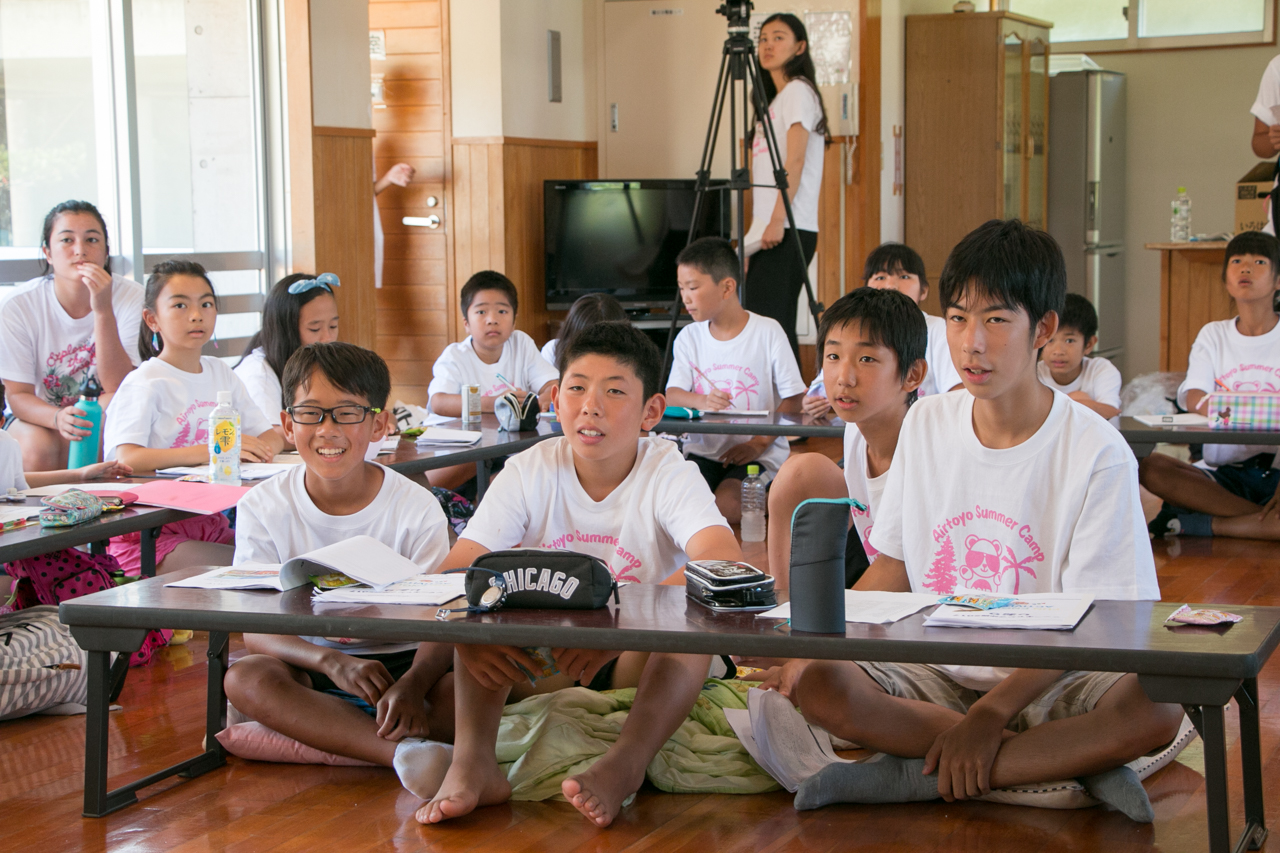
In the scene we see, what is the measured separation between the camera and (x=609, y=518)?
94.3 inches

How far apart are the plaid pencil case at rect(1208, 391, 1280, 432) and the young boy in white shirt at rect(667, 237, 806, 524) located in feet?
4.15

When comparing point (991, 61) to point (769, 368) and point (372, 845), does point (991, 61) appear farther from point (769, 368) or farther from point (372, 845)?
point (372, 845)

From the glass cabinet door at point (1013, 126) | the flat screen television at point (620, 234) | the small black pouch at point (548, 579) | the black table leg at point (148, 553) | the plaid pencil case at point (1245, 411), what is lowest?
the black table leg at point (148, 553)

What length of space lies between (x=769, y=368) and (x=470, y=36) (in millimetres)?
3064

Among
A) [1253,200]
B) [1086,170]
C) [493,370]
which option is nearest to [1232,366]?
[493,370]

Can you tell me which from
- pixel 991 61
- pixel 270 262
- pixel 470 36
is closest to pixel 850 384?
pixel 270 262

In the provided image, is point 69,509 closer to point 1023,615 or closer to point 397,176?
point 1023,615

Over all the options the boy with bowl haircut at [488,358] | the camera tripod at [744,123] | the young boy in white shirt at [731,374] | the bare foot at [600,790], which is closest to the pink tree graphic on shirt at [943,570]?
the bare foot at [600,790]

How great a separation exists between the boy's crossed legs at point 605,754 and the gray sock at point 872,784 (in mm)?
240

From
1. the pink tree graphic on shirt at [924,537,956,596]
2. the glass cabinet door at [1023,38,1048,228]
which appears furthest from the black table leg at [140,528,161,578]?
the glass cabinet door at [1023,38,1048,228]

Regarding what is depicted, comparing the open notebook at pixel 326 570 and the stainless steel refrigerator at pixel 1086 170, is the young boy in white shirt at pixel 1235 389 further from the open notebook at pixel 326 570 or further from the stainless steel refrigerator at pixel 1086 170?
the stainless steel refrigerator at pixel 1086 170

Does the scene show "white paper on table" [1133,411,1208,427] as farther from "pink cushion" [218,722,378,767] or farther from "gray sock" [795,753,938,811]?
"pink cushion" [218,722,378,767]

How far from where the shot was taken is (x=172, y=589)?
2.12 metres

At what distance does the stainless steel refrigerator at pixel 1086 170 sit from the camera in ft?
28.5
